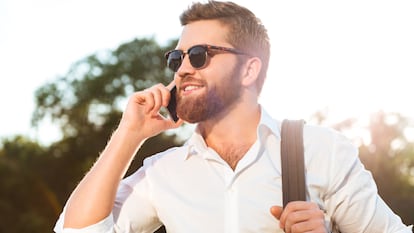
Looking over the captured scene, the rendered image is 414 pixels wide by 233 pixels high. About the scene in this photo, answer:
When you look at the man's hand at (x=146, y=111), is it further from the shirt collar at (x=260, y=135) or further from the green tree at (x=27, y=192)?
the green tree at (x=27, y=192)

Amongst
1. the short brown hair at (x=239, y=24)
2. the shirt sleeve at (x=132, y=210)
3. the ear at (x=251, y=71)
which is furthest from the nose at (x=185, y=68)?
the shirt sleeve at (x=132, y=210)

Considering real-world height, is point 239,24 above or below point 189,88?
above

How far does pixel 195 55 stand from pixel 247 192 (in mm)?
801

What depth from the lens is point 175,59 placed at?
373 centimetres

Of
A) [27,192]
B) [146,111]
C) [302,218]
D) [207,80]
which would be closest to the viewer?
[302,218]

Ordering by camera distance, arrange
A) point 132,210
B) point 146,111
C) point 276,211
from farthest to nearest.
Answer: point 146,111 < point 132,210 < point 276,211

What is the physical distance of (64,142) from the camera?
3628cm

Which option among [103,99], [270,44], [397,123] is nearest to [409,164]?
[397,123]

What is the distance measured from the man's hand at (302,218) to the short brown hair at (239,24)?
3.83ft

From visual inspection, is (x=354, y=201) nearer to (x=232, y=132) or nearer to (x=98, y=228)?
(x=232, y=132)

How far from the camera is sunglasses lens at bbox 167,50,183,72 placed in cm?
369

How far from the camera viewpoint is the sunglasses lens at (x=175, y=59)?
369 cm

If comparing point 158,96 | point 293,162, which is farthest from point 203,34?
point 293,162

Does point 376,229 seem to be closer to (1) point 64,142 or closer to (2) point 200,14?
(2) point 200,14
